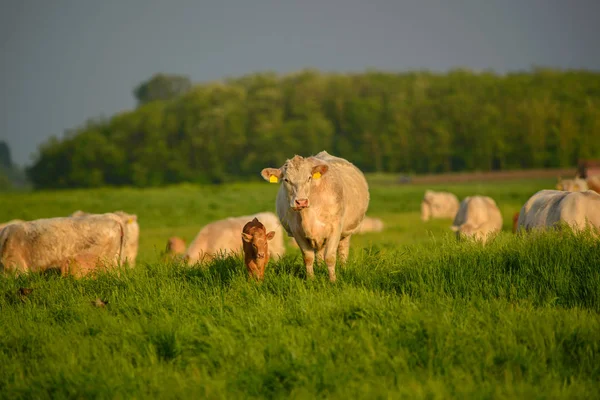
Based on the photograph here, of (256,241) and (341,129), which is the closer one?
(256,241)

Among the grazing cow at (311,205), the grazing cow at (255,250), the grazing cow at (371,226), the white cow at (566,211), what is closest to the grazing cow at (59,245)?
the grazing cow at (255,250)

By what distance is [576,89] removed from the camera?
9750 centimetres

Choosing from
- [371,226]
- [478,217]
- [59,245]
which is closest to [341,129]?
[371,226]

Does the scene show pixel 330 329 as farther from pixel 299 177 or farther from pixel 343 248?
pixel 343 248

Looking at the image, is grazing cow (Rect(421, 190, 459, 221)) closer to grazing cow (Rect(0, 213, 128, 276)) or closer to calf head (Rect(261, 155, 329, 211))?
grazing cow (Rect(0, 213, 128, 276))

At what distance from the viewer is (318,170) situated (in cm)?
1002

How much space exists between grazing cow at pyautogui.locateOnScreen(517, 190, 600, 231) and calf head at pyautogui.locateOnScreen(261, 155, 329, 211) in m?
4.42

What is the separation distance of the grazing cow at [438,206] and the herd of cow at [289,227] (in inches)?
772

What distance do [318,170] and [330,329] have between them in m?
2.78

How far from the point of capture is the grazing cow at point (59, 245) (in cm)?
1390

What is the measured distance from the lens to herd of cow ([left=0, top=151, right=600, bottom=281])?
395 inches

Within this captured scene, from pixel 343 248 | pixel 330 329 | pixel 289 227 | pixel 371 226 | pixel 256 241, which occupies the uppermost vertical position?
pixel 289 227

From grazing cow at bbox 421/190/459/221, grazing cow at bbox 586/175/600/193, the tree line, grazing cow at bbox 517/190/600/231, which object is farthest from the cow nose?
the tree line

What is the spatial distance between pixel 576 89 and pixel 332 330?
98889 millimetres
